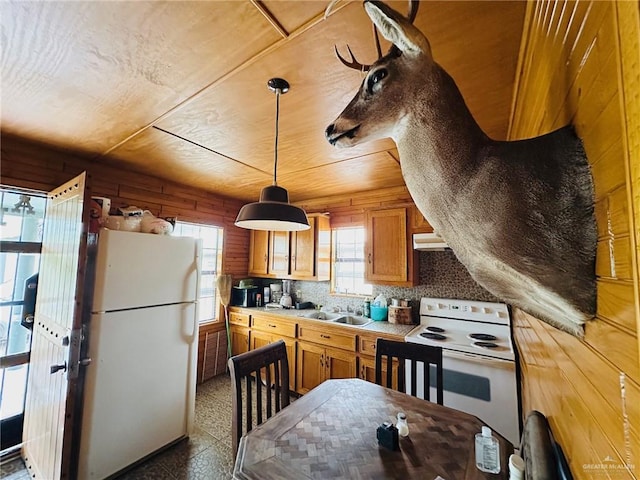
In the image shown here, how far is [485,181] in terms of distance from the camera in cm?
58

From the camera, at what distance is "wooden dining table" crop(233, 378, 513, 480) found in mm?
980

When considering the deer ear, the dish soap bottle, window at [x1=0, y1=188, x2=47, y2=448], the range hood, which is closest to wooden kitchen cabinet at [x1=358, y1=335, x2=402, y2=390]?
the range hood

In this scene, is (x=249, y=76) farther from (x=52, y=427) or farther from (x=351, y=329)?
(x=52, y=427)

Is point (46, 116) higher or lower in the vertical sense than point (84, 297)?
higher

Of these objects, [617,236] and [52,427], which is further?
[52,427]

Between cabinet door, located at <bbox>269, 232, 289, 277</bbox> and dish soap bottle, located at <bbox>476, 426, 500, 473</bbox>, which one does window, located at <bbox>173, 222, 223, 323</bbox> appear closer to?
cabinet door, located at <bbox>269, 232, 289, 277</bbox>

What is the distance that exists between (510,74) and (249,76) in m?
1.20

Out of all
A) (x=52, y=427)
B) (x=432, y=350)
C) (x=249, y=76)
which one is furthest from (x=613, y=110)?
(x=52, y=427)

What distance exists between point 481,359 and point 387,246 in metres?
1.32

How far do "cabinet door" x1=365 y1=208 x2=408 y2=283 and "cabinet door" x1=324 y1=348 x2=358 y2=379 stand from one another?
0.83m

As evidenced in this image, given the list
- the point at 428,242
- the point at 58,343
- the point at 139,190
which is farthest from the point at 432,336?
the point at 139,190

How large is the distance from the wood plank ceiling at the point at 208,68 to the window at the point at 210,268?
1.55m

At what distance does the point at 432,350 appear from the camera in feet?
5.61

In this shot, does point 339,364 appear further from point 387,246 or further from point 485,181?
point 485,181
